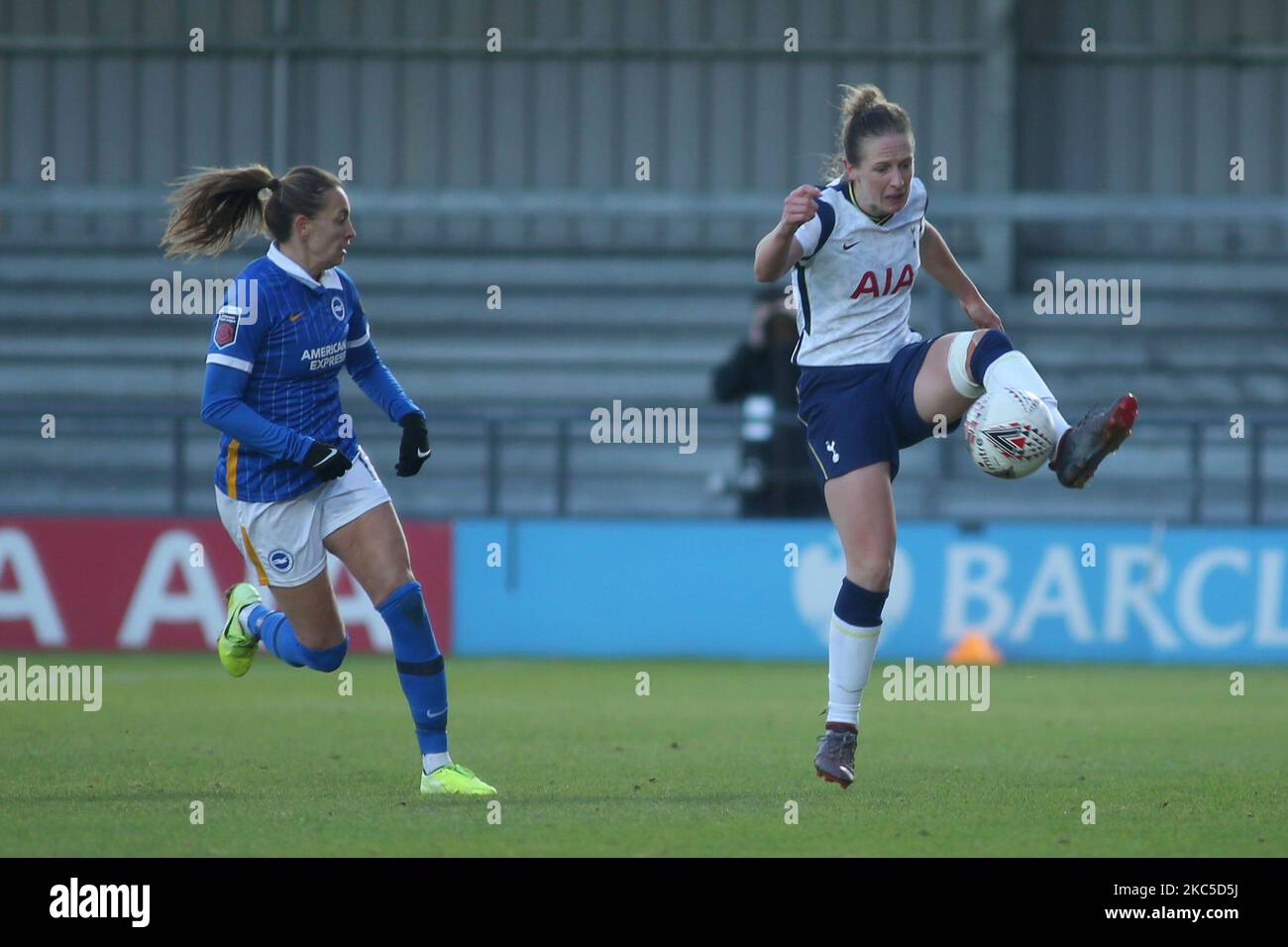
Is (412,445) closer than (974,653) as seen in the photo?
Yes

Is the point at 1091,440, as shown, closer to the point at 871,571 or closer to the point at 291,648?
the point at 871,571

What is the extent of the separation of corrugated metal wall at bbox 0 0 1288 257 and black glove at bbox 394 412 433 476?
11.8 meters

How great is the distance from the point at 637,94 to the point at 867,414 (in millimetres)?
12338

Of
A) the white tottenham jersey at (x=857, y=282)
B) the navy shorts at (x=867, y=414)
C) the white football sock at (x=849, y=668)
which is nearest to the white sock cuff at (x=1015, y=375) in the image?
the navy shorts at (x=867, y=414)

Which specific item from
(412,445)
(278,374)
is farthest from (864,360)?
(278,374)

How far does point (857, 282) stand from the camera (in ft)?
19.5

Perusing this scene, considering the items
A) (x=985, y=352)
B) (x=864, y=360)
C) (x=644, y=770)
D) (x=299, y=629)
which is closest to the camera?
(x=985, y=352)

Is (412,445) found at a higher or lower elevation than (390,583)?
higher

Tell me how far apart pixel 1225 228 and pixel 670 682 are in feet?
32.2

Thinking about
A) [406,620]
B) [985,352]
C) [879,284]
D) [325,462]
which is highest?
[879,284]

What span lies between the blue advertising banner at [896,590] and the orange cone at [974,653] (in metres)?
0.11

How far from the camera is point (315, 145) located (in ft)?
58.0

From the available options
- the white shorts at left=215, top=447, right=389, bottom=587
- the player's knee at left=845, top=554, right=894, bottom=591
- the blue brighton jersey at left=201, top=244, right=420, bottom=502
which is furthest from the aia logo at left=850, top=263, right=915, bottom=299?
the white shorts at left=215, top=447, right=389, bottom=587

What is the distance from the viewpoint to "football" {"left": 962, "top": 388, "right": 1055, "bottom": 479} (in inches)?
213
